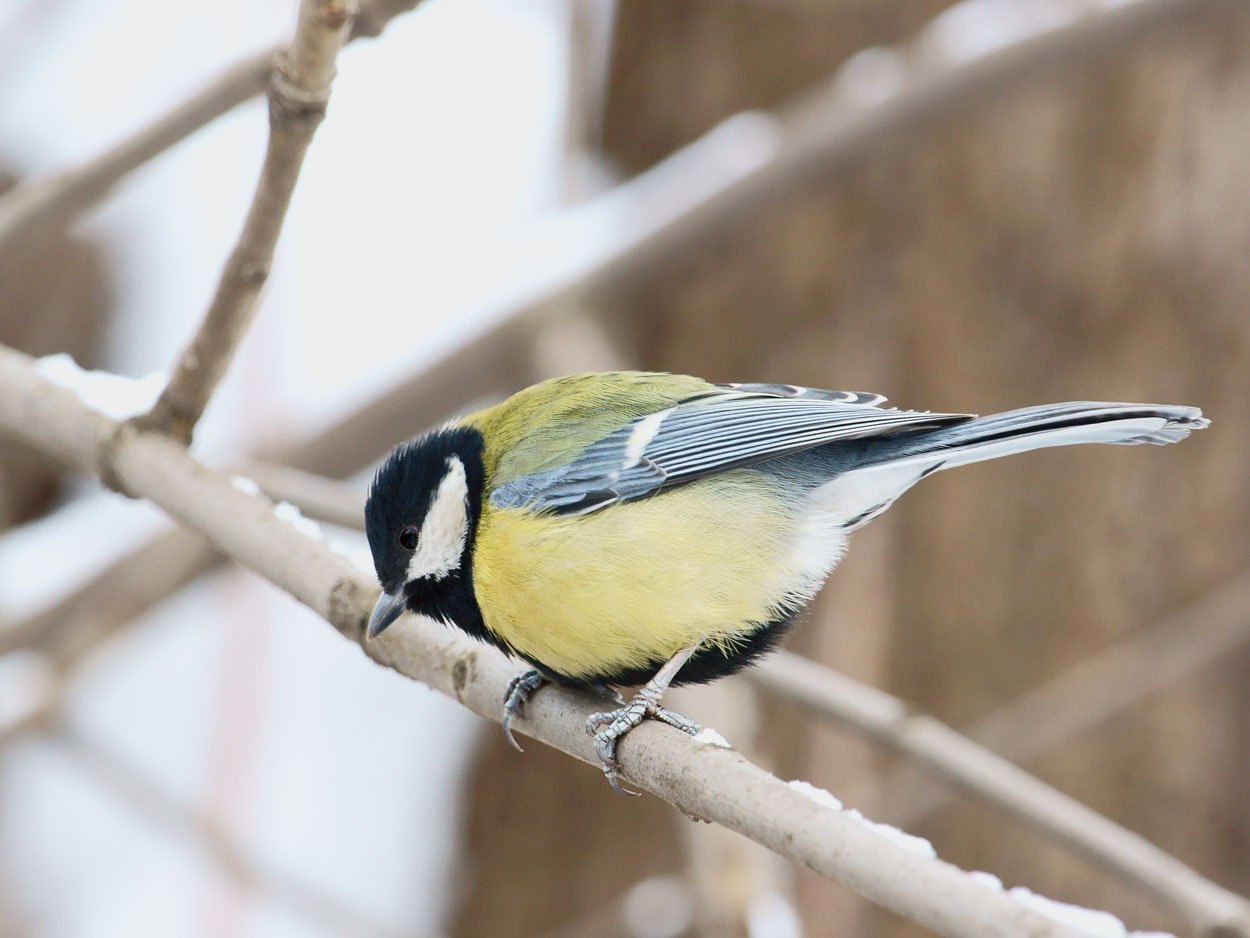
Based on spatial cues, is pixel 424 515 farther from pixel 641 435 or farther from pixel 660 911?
pixel 660 911

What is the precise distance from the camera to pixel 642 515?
5.54ft

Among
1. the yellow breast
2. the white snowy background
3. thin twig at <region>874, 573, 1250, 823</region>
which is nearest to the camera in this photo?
the yellow breast

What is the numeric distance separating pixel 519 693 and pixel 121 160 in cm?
98

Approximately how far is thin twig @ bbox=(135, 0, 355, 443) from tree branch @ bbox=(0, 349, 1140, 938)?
0.23 feet

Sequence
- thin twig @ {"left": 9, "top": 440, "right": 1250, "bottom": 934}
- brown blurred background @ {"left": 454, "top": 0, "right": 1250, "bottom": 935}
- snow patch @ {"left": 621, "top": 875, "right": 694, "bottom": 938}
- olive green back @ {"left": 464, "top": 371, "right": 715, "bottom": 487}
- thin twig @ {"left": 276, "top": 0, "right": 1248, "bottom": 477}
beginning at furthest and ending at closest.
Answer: brown blurred background @ {"left": 454, "top": 0, "right": 1250, "bottom": 935} < thin twig @ {"left": 276, "top": 0, "right": 1248, "bottom": 477} < snow patch @ {"left": 621, "top": 875, "right": 694, "bottom": 938} < olive green back @ {"left": 464, "top": 371, "right": 715, "bottom": 487} < thin twig @ {"left": 9, "top": 440, "right": 1250, "bottom": 934}

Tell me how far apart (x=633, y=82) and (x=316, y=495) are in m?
1.92

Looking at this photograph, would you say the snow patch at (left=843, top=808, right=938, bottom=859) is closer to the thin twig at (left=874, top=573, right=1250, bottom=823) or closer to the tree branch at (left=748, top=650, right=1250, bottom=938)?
the tree branch at (left=748, top=650, right=1250, bottom=938)

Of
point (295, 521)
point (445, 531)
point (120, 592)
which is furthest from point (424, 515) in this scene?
point (120, 592)

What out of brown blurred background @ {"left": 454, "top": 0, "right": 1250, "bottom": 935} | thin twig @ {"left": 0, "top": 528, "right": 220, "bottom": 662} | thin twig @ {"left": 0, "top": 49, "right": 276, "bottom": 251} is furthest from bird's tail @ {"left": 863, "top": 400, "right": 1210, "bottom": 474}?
thin twig @ {"left": 0, "top": 528, "right": 220, "bottom": 662}

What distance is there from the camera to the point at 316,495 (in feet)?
6.91

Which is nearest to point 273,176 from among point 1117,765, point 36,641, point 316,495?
point 316,495

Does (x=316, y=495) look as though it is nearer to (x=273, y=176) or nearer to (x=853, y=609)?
(x=273, y=176)

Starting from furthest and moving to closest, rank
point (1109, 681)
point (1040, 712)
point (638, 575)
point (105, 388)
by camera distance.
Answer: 1. point (1040, 712)
2. point (1109, 681)
3. point (105, 388)
4. point (638, 575)

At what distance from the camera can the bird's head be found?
5.72ft
